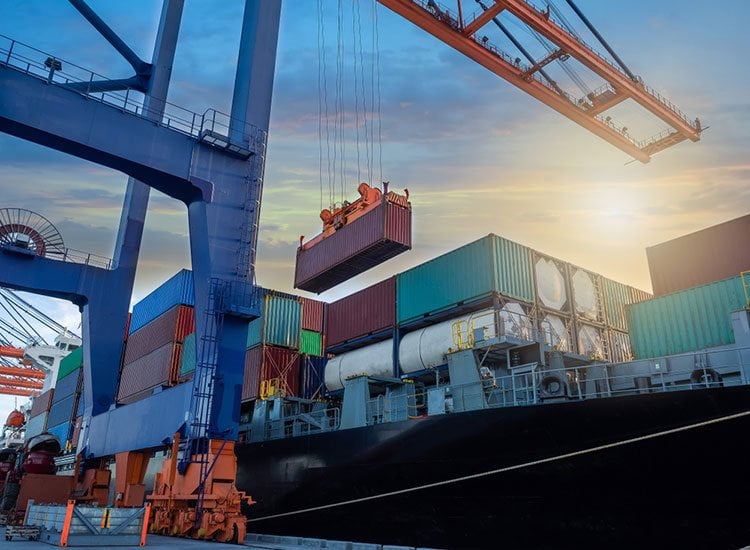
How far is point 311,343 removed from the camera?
21.2 metres

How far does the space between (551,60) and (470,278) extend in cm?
1513

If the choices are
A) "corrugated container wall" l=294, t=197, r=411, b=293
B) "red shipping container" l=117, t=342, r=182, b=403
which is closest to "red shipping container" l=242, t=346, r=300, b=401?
"corrugated container wall" l=294, t=197, r=411, b=293

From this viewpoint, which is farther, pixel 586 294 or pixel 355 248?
pixel 355 248

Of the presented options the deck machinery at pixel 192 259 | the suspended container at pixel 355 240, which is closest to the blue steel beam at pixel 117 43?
the deck machinery at pixel 192 259

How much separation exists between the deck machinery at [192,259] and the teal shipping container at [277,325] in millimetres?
4639

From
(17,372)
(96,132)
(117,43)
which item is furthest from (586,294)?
(17,372)

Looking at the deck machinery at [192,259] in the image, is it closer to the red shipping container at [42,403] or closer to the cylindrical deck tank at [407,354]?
the cylindrical deck tank at [407,354]

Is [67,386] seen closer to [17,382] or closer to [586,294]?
[17,382]

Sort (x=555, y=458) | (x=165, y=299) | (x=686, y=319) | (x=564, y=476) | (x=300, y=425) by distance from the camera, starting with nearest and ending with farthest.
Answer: (x=564, y=476), (x=555, y=458), (x=686, y=319), (x=300, y=425), (x=165, y=299)

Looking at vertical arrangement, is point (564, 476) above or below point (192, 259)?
below

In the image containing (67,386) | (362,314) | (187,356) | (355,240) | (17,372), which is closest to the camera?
(355,240)

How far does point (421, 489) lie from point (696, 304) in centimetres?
765

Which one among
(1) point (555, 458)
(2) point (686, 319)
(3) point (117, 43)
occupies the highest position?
(3) point (117, 43)

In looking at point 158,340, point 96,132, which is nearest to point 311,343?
point 158,340
